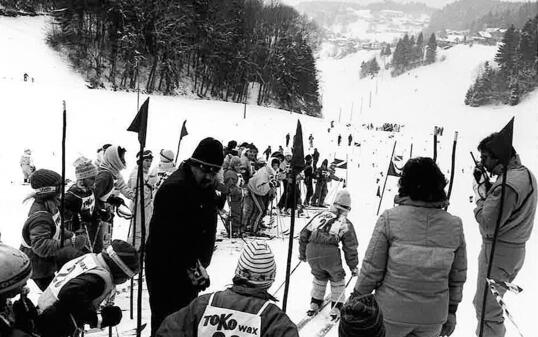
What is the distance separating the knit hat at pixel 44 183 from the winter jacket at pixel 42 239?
0.08 meters

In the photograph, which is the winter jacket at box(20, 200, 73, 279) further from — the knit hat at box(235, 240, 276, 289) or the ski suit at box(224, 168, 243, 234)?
the ski suit at box(224, 168, 243, 234)

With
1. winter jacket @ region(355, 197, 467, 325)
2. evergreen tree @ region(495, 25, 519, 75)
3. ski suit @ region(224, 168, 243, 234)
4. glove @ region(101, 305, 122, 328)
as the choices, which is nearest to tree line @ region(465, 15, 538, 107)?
evergreen tree @ region(495, 25, 519, 75)

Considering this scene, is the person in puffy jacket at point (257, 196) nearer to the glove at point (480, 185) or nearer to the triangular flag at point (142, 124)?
the triangular flag at point (142, 124)

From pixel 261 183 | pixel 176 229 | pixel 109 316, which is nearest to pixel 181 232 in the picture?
pixel 176 229

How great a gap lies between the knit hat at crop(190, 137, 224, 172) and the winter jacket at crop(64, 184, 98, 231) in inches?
75.7

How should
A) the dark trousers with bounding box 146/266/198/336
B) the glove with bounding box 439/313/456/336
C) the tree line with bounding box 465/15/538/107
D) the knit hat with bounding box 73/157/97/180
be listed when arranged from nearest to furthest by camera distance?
1. the glove with bounding box 439/313/456/336
2. the dark trousers with bounding box 146/266/198/336
3. the knit hat with bounding box 73/157/97/180
4. the tree line with bounding box 465/15/538/107

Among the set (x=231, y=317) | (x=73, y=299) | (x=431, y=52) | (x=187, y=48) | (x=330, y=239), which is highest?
(x=431, y=52)

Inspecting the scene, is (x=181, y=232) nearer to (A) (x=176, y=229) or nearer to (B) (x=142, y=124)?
(A) (x=176, y=229)

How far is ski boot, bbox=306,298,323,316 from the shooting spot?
5.46 meters

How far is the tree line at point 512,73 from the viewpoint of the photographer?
262 ft

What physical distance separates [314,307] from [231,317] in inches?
137

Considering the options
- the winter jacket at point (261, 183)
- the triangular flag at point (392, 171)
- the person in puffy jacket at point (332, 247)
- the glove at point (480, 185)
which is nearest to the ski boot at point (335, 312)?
the person in puffy jacket at point (332, 247)

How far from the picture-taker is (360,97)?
121 meters

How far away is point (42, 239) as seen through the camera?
3871 mm
